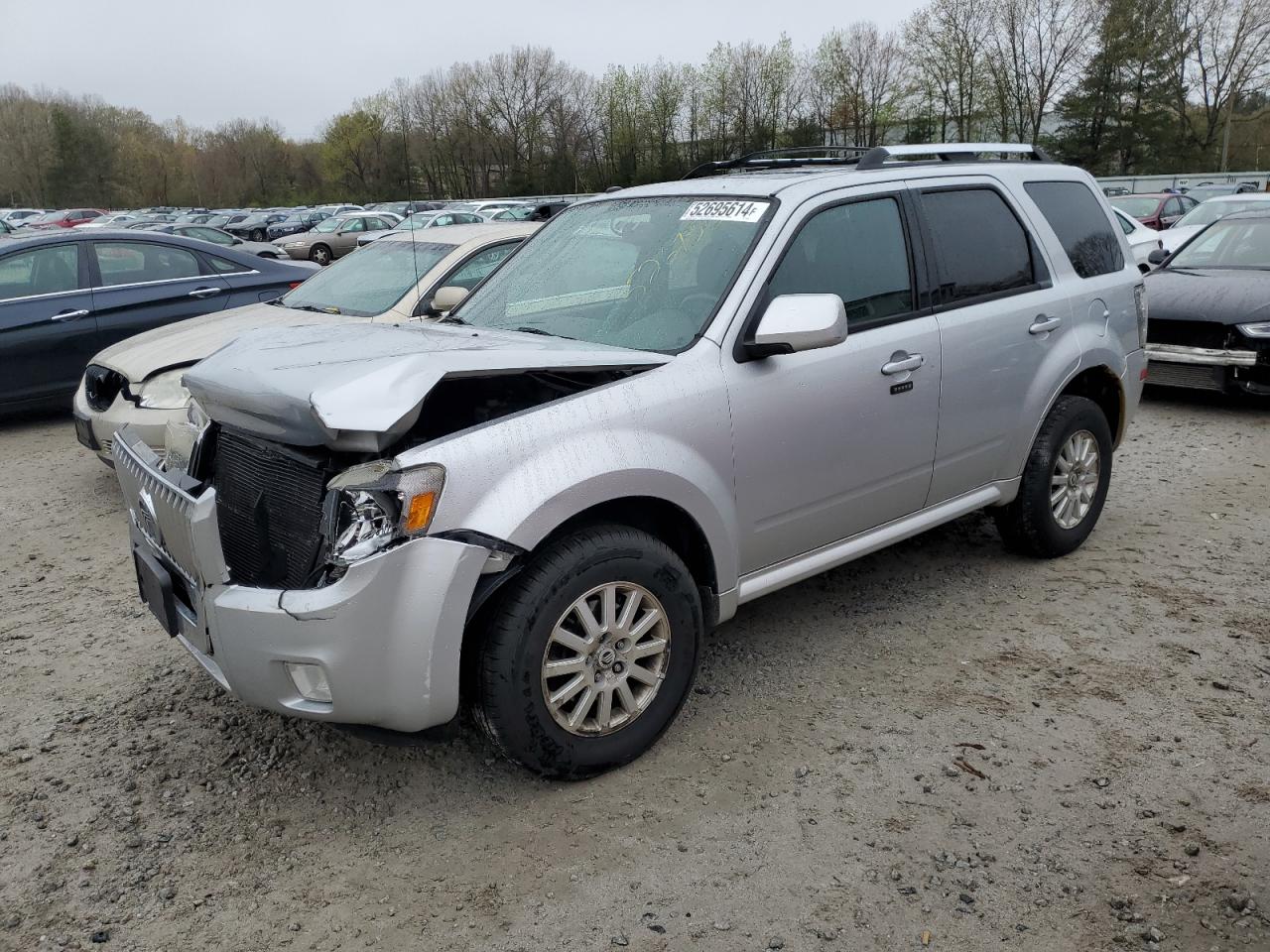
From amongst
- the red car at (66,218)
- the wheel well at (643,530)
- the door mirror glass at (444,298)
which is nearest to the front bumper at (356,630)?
the wheel well at (643,530)

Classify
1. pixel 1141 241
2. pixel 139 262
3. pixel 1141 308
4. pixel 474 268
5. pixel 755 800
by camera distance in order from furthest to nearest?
pixel 1141 241, pixel 139 262, pixel 474 268, pixel 1141 308, pixel 755 800

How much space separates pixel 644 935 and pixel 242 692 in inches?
52.6

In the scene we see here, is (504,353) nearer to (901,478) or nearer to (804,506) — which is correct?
(804,506)

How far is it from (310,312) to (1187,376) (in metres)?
6.89

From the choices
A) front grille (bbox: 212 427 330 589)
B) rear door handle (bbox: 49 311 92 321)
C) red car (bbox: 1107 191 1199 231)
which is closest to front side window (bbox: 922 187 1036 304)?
front grille (bbox: 212 427 330 589)

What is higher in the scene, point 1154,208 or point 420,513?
point 1154,208

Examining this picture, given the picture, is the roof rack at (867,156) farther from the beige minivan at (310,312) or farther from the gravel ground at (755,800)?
the gravel ground at (755,800)

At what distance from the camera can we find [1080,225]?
4.94 meters

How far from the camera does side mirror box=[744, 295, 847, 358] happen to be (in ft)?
10.9

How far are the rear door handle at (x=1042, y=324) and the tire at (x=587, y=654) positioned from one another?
2163 millimetres

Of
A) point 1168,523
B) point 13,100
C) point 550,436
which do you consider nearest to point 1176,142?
point 1168,523

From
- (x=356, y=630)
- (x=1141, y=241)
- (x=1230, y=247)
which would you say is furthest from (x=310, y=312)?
(x=1141, y=241)

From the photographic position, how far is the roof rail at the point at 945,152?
4340mm

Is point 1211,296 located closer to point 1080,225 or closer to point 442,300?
point 1080,225
